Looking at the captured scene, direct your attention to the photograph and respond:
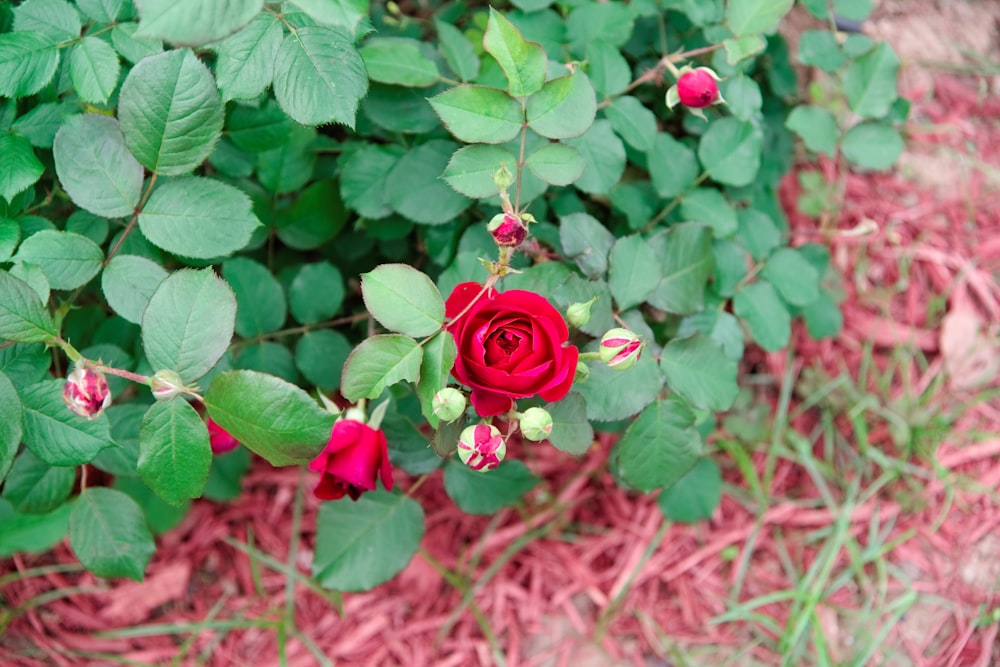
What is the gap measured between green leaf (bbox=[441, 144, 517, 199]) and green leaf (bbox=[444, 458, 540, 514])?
1.74ft

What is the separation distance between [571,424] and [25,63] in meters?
0.97

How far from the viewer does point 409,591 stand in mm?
1814

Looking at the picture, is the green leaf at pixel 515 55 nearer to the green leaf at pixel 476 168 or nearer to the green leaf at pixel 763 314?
the green leaf at pixel 476 168

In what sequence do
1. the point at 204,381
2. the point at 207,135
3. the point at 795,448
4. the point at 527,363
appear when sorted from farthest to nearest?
the point at 795,448 < the point at 204,381 < the point at 207,135 < the point at 527,363

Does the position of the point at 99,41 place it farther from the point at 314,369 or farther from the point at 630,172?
the point at 630,172

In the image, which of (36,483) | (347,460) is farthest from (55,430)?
(347,460)

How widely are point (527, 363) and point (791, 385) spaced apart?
1322 mm

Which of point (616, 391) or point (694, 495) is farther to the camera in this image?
point (694, 495)

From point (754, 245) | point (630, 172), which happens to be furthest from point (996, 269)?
point (630, 172)

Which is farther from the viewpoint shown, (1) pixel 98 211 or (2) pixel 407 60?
(2) pixel 407 60

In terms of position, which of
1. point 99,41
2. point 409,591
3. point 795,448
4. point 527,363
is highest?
point 99,41

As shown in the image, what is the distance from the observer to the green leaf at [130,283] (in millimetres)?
1139

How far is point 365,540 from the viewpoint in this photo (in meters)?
1.38

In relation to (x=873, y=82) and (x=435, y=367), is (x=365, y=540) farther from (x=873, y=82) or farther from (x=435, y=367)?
(x=873, y=82)
